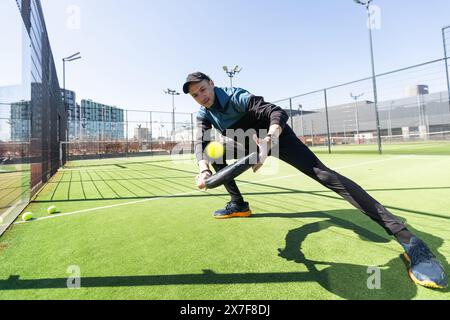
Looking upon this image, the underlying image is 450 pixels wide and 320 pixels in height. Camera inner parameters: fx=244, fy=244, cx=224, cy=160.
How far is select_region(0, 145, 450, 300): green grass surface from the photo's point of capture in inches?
71.9

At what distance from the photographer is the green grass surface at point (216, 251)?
183 cm

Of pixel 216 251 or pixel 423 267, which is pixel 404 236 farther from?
pixel 216 251

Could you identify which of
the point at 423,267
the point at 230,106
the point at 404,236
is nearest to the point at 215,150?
the point at 230,106

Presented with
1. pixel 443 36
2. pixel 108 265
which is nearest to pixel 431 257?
pixel 108 265

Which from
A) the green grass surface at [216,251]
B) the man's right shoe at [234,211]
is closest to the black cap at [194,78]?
the green grass surface at [216,251]

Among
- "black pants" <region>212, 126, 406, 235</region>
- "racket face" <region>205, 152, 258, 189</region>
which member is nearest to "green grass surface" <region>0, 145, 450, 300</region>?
"black pants" <region>212, 126, 406, 235</region>

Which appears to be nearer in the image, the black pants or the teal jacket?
the black pants

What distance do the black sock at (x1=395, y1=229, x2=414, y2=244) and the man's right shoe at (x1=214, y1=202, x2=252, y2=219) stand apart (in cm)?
203

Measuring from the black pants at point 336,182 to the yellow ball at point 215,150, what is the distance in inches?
36.5

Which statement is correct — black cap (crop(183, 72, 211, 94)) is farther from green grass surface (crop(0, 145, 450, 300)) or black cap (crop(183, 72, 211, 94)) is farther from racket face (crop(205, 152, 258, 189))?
green grass surface (crop(0, 145, 450, 300))

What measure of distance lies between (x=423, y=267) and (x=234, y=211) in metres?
2.33

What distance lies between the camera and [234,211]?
3762 mm

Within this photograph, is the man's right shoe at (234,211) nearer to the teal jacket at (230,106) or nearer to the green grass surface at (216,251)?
the green grass surface at (216,251)

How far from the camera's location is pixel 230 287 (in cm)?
185
